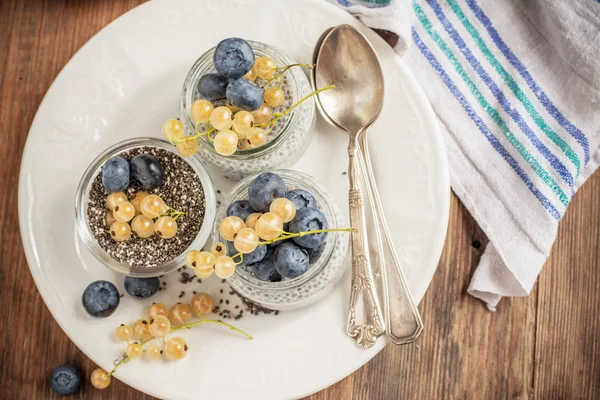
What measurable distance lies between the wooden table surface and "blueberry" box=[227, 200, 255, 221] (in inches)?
18.2

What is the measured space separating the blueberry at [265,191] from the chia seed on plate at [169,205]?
141 millimetres

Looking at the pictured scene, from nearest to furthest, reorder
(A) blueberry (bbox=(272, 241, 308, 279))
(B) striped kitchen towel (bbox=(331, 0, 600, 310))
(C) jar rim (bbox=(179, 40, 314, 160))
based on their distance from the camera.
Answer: (A) blueberry (bbox=(272, 241, 308, 279)), (C) jar rim (bbox=(179, 40, 314, 160)), (B) striped kitchen towel (bbox=(331, 0, 600, 310))

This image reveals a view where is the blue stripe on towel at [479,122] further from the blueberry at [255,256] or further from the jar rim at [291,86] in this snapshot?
the blueberry at [255,256]

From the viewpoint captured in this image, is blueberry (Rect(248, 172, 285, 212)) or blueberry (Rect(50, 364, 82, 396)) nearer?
blueberry (Rect(248, 172, 285, 212))

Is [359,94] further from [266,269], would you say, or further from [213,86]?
[266,269]

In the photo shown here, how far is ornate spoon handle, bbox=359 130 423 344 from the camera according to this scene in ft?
3.30

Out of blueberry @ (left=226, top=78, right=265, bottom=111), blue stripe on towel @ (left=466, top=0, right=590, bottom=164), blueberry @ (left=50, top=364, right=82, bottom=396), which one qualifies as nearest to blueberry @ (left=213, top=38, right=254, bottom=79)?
blueberry @ (left=226, top=78, right=265, bottom=111)

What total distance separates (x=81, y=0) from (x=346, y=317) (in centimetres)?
89

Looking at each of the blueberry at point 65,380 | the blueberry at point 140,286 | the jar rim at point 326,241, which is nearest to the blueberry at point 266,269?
the jar rim at point 326,241

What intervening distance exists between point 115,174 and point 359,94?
18.5 inches

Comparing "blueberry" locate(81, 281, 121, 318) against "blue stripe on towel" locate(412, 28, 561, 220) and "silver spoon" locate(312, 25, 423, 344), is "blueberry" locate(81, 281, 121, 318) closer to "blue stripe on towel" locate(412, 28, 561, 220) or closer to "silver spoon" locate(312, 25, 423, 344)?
"silver spoon" locate(312, 25, 423, 344)

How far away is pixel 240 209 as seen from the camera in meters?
0.92

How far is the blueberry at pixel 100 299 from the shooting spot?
103 cm

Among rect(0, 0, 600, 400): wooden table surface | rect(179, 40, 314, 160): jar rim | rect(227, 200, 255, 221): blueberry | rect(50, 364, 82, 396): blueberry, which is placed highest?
rect(179, 40, 314, 160): jar rim
